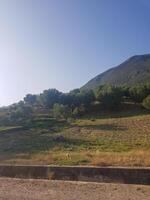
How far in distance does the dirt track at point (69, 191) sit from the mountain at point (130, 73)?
5143 inches

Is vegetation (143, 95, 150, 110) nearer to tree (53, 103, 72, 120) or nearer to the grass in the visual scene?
the grass

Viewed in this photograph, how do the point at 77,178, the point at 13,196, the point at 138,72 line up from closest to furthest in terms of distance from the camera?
the point at 13,196, the point at 77,178, the point at 138,72

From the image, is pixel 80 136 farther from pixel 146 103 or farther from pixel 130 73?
pixel 130 73

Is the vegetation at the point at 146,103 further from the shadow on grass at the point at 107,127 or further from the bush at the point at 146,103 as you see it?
the shadow on grass at the point at 107,127

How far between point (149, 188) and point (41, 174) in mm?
5394

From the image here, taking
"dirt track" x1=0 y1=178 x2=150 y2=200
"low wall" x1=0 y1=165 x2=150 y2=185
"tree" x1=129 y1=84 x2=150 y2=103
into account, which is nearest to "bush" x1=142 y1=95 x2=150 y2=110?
"tree" x1=129 y1=84 x2=150 y2=103

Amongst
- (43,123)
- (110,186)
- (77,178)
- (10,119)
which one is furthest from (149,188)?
(10,119)

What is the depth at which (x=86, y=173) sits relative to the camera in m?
15.3

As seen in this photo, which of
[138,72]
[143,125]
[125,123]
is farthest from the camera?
[138,72]

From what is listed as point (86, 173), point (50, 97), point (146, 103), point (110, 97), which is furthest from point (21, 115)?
point (86, 173)

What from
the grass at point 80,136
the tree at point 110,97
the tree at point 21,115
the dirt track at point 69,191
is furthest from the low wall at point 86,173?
the tree at point 110,97

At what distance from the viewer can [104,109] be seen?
9925 centimetres

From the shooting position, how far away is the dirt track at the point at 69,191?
39.0ft

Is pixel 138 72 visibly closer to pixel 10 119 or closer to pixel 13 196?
pixel 10 119
